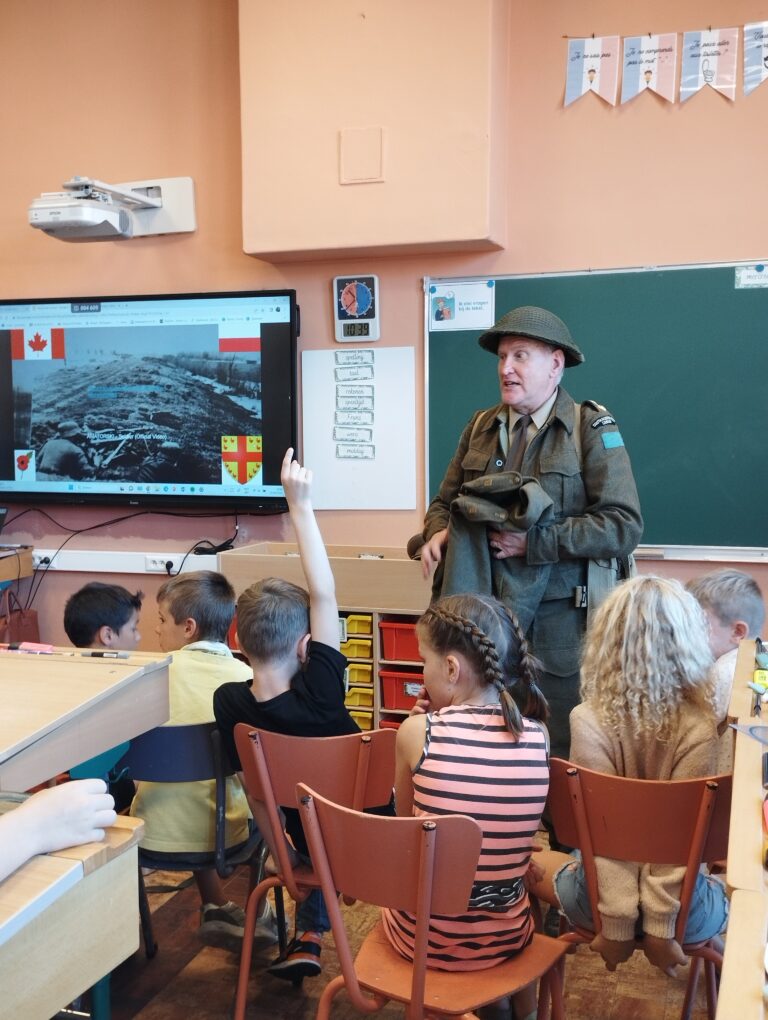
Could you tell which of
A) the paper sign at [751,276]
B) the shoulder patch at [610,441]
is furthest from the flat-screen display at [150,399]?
the shoulder patch at [610,441]

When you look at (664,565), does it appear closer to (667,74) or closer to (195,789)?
(667,74)

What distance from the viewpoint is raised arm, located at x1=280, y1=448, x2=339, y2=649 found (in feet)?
6.70

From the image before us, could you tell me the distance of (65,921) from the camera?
1.07m

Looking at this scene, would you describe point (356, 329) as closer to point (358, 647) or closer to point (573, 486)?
point (358, 647)

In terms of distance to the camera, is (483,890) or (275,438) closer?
(483,890)

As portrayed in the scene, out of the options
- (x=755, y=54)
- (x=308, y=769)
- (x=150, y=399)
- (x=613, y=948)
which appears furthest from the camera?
(x=150, y=399)

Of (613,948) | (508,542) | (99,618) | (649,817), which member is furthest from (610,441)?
(99,618)

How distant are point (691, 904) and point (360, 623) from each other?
6.79 feet

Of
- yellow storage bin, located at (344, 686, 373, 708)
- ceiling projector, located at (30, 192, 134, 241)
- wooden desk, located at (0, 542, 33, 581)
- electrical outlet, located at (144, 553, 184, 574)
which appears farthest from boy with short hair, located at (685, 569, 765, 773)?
wooden desk, located at (0, 542, 33, 581)

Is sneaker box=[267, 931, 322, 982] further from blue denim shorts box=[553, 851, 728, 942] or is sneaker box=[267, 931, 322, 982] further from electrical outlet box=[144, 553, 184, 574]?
electrical outlet box=[144, 553, 184, 574]

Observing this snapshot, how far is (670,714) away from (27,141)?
3899mm

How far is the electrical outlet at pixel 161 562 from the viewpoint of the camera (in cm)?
423

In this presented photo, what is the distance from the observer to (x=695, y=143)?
341 cm

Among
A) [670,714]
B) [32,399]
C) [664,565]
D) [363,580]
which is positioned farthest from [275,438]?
[670,714]
